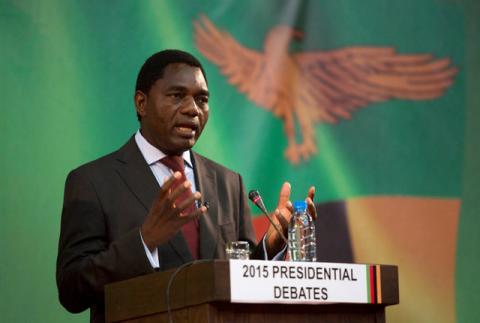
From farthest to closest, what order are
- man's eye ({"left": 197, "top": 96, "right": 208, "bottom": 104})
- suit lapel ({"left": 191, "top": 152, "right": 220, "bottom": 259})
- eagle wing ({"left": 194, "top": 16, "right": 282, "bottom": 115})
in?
1. eagle wing ({"left": 194, "top": 16, "right": 282, "bottom": 115})
2. man's eye ({"left": 197, "top": 96, "right": 208, "bottom": 104})
3. suit lapel ({"left": 191, "top": 152, "right": 220, "bottom": 259})

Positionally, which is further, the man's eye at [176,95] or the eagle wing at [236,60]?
the eagle wing at [236,60]

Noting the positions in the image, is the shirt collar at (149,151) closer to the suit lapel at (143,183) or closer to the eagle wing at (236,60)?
the suit lapel at (143,183)

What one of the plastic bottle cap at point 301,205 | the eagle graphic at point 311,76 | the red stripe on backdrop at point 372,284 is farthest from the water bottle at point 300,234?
the eagle graphic at point 311,76

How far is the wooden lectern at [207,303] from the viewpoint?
10.0 ft

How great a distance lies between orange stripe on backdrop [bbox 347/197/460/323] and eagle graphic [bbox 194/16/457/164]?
548mm

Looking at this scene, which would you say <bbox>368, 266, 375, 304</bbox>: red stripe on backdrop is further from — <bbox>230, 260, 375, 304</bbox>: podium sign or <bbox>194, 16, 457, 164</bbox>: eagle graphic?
<bbox>194, 16, 457, 164</bbox>: eagle graphic

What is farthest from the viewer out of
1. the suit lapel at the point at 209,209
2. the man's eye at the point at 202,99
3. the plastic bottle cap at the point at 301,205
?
the man's eye at the point at 202,99


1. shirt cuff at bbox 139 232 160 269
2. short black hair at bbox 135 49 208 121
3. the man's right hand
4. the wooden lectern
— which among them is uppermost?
short black hair at bbox 135 49 208 121

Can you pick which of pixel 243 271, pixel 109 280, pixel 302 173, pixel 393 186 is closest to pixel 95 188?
pixel 109 280

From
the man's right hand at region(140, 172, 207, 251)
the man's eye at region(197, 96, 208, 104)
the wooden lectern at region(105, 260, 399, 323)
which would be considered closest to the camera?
the wooden lectern at region(105, 260, 399, 323)

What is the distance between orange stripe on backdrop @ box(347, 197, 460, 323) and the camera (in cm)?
577

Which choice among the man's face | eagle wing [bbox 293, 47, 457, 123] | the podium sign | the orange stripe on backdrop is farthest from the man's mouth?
the orange stripe on backdrop

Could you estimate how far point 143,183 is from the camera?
4.09m

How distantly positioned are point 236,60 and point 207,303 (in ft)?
9.06
